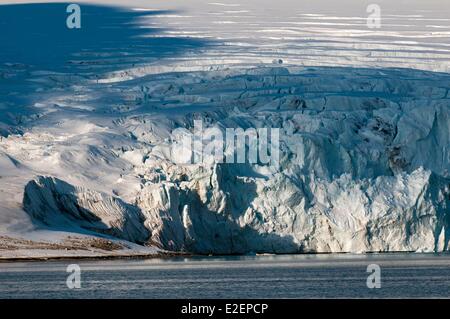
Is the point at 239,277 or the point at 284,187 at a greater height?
the point at 284,187

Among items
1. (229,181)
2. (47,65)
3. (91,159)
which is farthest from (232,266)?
(47,65)

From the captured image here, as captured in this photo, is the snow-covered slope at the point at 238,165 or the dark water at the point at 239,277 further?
the snow-covered slope at the point at 238,165

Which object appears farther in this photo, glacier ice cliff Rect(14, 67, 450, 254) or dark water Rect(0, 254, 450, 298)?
glacier ice cliff Rect(14, 67, 450, 254)

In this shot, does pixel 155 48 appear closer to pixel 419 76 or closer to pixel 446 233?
pixel 419 76

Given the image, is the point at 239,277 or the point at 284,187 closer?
the point at 239,277

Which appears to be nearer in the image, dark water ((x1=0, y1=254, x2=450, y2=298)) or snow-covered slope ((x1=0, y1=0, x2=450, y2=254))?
dark water ((x1=0, y1=254, x2=450, y2=298))
